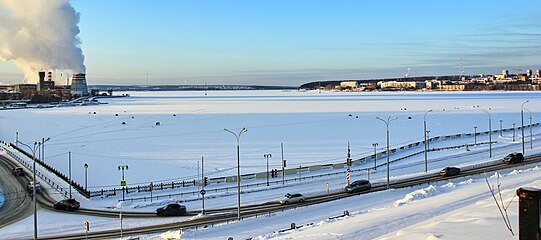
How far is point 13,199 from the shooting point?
97.8ft

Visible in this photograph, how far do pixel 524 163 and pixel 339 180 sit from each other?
45.0ft

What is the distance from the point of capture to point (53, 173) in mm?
36375

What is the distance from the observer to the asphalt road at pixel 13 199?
26.1 metres

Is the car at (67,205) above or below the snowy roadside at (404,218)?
below

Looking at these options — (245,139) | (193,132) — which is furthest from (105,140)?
(245,139)

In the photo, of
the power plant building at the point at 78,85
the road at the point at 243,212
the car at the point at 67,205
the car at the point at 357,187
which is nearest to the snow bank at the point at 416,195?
the road at the point at 243,212

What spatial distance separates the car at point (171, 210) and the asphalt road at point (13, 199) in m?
6.92

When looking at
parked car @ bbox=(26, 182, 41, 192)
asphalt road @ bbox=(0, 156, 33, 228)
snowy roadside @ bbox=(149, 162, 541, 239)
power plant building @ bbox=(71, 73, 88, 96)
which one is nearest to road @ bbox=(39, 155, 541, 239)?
snowy roadside @ bbox=(149, 162, 541, 239)

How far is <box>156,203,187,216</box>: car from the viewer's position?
25.7 m

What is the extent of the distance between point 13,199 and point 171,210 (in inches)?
424

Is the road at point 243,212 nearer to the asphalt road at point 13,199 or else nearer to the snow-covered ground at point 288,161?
the snow-covered ground at point 288,161

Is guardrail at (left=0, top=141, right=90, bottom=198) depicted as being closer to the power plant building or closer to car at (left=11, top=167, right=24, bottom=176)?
car at (left=11, top=167, right=24, bottom=176)

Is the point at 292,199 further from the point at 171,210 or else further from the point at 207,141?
the point at 207,141

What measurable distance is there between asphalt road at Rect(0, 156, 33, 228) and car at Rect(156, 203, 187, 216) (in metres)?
6.92
